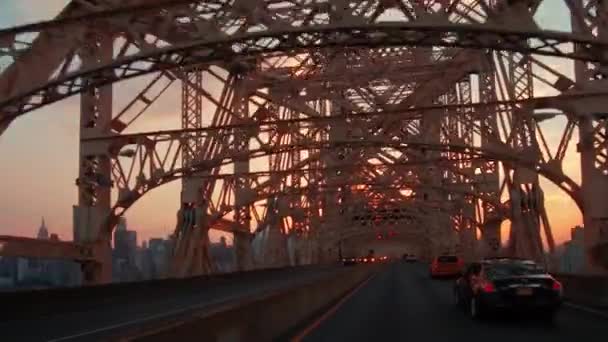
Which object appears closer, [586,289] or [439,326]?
[439,326]

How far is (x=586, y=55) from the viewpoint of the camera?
928 inches

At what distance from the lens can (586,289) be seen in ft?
80.1

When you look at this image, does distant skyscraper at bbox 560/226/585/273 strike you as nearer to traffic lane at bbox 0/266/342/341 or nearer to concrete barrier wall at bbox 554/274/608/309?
concrete barrier wall at bbox 554/274/608/309

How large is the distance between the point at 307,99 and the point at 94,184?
60.0 feet

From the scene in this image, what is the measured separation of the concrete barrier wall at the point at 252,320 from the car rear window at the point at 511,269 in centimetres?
457

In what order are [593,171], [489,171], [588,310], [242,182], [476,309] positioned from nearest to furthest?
[476,309], [588,310], [593,171], [242,182], [489,171]

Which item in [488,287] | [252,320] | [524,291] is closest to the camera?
[252,320]

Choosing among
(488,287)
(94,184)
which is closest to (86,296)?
(488,287)

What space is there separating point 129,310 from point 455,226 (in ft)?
254

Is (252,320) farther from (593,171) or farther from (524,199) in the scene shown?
(524,199)

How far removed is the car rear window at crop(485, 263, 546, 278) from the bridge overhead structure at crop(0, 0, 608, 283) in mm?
5901

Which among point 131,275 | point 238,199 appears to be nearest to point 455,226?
point 238,199

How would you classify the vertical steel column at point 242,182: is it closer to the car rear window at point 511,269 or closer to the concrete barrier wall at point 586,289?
the concrete barrier wall at point 586,289

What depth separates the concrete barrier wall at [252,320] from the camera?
31.5 ft
